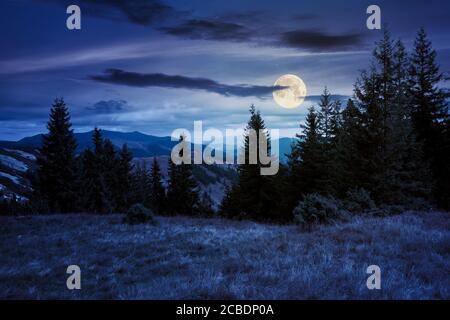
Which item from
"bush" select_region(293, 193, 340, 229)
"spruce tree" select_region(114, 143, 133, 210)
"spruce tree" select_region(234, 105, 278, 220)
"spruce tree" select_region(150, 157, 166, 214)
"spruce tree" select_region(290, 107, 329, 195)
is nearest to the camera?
"bush" select_region(293, 193, 340, 229)

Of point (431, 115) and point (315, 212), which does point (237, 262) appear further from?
point (431, 115)

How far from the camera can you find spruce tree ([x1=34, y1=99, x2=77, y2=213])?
37938 millimetres

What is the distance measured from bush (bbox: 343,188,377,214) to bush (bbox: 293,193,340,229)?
10.2ft

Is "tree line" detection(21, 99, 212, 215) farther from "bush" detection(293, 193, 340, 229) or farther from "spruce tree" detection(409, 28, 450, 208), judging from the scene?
"spruce tree" detection(409, 28, 450, 208)

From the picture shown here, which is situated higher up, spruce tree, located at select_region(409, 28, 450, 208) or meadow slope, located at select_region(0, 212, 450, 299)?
spruce tree, located at select_region(409, 28, 450, 208)

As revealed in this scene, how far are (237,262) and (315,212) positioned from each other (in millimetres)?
7432

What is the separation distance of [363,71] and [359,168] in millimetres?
6323

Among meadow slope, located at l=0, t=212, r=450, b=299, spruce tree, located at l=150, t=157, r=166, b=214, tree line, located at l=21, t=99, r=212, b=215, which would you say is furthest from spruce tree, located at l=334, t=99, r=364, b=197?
spruce tree, located at l=150, t=157, r=166, b=214

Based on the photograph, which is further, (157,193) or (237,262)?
(157,193)

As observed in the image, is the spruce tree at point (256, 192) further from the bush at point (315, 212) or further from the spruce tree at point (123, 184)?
the spruce tree at point (123, 184)

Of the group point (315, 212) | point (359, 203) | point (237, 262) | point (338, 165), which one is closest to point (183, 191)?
point (338, 165)

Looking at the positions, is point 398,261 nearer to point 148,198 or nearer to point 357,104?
point 357,104

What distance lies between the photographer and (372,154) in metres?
21.8

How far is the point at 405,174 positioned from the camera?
69.1 feet
